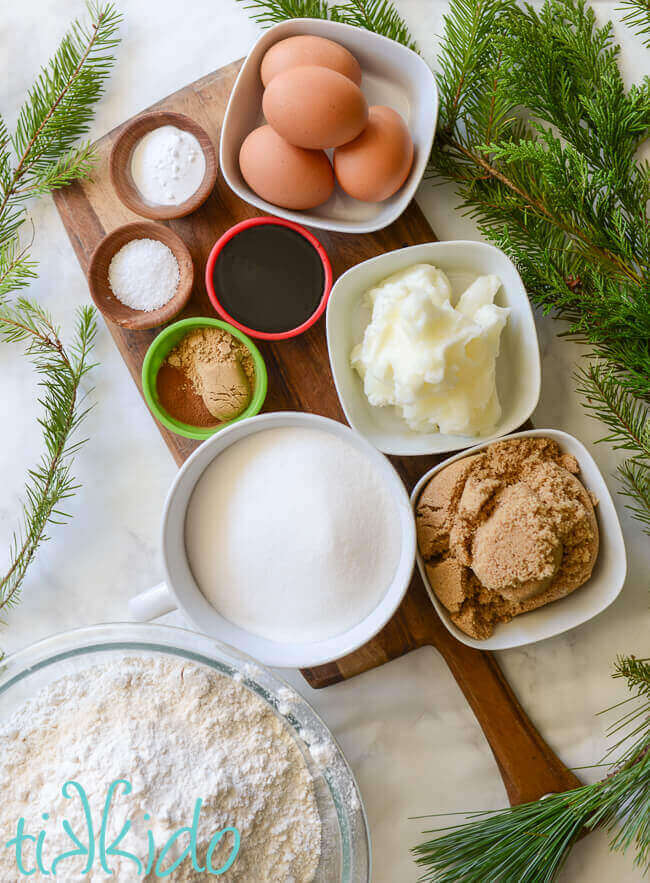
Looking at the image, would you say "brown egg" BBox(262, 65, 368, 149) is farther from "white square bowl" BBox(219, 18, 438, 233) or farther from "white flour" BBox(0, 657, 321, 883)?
"white flour" BBox(0, 657, 321, 883)

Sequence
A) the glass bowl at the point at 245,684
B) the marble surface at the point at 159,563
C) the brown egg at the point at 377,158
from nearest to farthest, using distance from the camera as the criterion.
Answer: the glass bowl at the point at 245,684, the brown egg at the point at 377,158, the marble surface at the point at 159,563

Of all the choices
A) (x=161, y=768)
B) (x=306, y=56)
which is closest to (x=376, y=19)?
(x=306, y=56)

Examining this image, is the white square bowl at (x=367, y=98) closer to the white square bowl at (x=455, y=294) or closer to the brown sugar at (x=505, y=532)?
the white square bowl at (x=455, y=294)

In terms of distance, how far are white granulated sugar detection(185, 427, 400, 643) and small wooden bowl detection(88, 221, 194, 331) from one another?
249mm

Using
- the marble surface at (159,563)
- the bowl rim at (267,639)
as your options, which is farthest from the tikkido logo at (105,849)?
the marble surface at (159,563)

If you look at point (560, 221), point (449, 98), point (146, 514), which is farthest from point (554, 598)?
point (449, 98)

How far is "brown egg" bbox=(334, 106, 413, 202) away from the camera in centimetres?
104

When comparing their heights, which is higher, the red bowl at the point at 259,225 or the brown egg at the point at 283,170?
the brown egg at the point at 283,170

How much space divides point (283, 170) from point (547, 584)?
74 cm

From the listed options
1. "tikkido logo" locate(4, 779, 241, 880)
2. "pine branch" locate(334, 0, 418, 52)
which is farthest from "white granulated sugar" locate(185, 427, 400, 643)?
"pine branch" locate(334, 0, 418, 52)

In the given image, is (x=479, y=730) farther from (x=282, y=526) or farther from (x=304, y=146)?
(x=304, y=146)

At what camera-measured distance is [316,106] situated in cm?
99

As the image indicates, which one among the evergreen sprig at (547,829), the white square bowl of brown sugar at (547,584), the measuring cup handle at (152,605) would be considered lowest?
the evergreen sprig at (547,829)

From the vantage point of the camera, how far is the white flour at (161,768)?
79 centimetres
